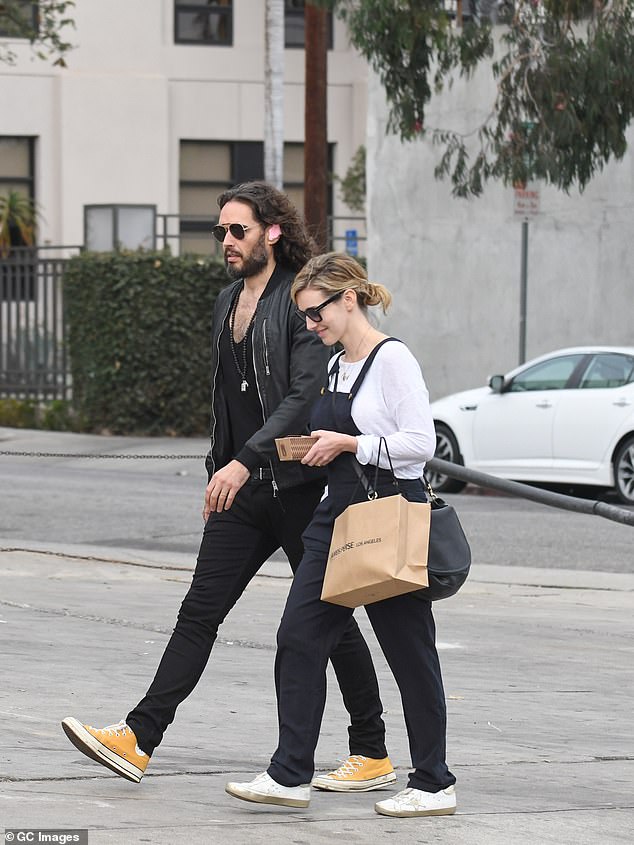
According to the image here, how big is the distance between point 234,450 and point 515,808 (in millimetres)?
1496

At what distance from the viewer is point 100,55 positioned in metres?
32.4

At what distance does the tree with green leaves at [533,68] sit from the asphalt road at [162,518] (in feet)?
12.5

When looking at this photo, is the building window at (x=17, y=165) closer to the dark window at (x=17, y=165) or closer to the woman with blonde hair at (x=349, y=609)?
the dark window at (x=17, y=165)

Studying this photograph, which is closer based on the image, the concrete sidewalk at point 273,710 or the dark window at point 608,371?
the concrete sidewalk at point 273,710

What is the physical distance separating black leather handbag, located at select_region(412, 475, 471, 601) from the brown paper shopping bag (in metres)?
0.05

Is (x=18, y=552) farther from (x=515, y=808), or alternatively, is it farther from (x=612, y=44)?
(x=612, y=44)

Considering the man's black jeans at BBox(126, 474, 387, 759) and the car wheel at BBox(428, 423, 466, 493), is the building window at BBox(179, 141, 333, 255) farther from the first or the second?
the man's black jeans at BBox(126, 474, 387, 759)

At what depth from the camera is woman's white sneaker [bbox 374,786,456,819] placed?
536 cm

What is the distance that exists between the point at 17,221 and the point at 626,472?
18140mm

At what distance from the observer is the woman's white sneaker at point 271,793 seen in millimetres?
5363

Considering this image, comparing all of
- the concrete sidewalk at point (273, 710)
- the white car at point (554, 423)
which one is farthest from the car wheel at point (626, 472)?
the concrete sidewalk at point (273, 710)

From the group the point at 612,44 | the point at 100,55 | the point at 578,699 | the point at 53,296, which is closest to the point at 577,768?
the point at 578,699

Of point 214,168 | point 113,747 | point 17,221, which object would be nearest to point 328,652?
point 113,747

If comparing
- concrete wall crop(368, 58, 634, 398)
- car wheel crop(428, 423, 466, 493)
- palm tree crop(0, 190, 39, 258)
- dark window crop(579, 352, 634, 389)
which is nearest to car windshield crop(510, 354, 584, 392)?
dark window crop(579, 352, 634, 389)
